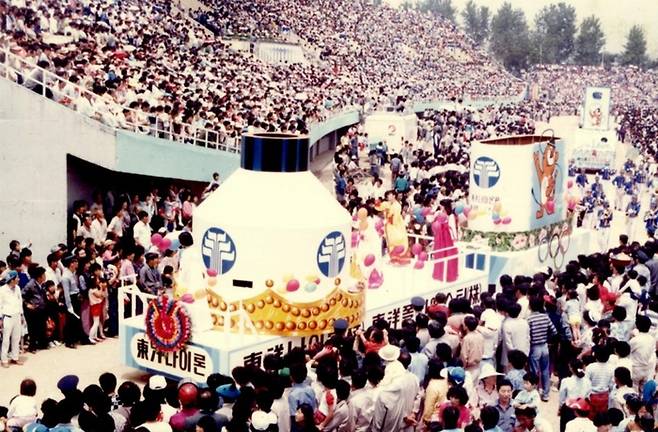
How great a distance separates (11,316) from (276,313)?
327cm

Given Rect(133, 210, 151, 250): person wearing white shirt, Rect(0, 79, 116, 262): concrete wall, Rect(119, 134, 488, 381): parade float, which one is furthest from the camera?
Rect(0, 79, 116, 262): concrete wall

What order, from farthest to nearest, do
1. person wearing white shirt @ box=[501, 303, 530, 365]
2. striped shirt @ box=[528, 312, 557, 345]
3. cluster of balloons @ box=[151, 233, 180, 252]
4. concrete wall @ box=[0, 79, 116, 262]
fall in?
concrete wall @ box=[0, 79, 116, 262], cluster of balloons @ box=[151, 233, 180, 252], striped shirt @ box=[528, 312, 557, 345], person wearing white shirt @ box=[501, 303, 530, 365]

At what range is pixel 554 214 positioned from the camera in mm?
17359

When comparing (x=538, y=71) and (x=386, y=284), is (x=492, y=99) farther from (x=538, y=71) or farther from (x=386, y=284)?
(x=386, y=284)

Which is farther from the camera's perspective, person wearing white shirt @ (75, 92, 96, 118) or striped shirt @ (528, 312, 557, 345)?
person wearing white shirt @ (75, 92, 96, 118)

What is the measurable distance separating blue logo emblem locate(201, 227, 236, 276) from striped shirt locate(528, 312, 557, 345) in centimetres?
364

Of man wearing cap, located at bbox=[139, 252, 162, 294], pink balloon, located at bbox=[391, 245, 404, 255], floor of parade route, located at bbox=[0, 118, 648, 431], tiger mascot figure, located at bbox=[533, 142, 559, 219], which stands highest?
tiger mascot figure, located at bbox=[533, 142, 559, 219]

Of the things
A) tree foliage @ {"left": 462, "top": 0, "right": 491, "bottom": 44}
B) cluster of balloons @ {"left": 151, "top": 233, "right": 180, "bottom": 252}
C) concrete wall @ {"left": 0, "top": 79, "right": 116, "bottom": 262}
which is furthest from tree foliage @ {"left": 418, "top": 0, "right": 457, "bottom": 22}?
cluster of balloons @ {"left": 151, "top": 233, "right": 180, "bottom": 252}

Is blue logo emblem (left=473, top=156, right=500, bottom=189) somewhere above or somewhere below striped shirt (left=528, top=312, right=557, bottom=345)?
above

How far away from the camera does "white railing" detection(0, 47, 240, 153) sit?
668 inches

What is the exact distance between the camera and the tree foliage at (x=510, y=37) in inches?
4136

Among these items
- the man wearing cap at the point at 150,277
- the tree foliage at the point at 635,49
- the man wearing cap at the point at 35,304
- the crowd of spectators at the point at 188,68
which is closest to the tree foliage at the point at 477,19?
the tree foliage at the point at 635,49

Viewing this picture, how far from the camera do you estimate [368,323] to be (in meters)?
12.5

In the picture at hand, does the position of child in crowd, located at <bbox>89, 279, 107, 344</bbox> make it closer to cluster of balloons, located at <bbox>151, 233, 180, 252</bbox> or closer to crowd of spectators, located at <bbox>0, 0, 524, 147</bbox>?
cluster of balloons, located at <bbox>151, 233, 180, 252</bbox>
